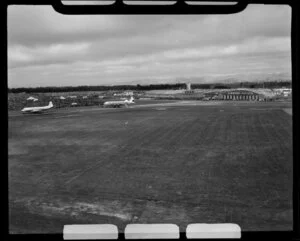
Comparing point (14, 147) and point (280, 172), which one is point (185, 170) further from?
point (14, 147)

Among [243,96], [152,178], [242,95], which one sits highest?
[242,95]

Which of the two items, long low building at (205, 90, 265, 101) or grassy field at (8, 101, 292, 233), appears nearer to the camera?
grassy field at (8, 101, 292, 233)

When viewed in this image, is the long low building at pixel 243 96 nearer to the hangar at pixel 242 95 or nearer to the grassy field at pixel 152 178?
the hangar at pixel 242 95

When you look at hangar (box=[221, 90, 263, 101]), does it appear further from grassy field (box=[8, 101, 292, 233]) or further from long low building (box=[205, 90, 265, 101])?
grassy field (box=[8, 101, 292, 233])

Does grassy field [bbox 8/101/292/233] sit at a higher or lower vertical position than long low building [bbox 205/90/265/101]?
lower

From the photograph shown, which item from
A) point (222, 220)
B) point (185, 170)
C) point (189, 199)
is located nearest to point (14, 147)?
point (185, 170)

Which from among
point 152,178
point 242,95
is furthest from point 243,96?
point 152,178

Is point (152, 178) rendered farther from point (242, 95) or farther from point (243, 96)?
point (242, 95)

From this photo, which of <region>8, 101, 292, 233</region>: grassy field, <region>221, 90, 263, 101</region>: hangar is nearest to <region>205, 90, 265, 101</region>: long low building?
<region>221, 90, 263, 101</region>: hangar

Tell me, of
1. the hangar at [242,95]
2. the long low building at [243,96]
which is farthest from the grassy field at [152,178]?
the hangar at [242,95]

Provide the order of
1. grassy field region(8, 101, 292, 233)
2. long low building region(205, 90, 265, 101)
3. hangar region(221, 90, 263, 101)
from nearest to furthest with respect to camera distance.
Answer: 1. grassy field region(8, 101, 292, 233)
2. long low building region(205, 90, 265, 101)
3. hangar region(221, 90, 263, 101)
